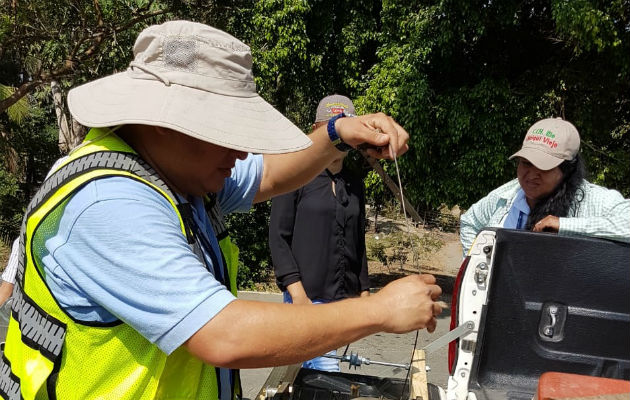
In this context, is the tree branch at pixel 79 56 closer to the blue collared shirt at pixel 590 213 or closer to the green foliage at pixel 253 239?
the green foliage at pixel 253 239

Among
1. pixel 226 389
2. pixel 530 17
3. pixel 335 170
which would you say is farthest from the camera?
pixel 530 17

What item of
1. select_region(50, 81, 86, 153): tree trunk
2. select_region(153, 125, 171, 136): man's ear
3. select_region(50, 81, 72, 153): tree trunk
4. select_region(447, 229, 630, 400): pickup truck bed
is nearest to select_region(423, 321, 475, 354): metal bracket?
select_region(447, 229, 630, 400): pickup truck bed

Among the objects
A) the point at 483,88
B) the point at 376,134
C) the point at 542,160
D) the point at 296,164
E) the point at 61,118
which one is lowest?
the point at 61,118

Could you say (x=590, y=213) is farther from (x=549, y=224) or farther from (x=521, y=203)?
(x=521, y=203)

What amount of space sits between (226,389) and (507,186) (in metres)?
2.48

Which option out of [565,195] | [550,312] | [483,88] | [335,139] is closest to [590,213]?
[565,195]

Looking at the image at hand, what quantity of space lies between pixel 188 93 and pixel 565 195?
7.86 ft

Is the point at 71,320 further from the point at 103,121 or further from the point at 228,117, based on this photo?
the point at 228,117

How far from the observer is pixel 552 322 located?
2.84 meters

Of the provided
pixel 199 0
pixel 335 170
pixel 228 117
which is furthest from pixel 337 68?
pixel 228 117

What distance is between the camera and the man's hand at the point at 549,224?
2.90 metres

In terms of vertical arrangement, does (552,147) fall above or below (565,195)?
above

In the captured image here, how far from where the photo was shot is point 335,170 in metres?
3.46

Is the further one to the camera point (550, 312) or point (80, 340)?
point (550, 312)
